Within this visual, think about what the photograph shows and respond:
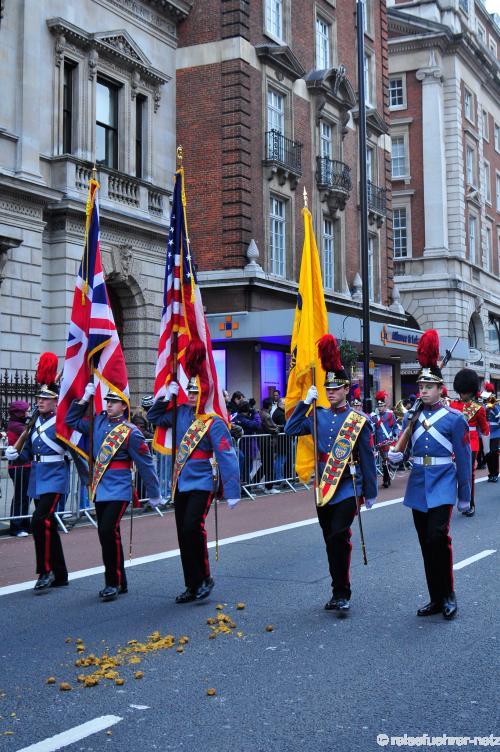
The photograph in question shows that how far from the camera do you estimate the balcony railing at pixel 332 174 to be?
30188mm

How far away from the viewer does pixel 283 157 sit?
1091 inches

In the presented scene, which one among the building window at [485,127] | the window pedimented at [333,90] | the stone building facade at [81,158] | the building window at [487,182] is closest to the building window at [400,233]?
the building window at [487,182]

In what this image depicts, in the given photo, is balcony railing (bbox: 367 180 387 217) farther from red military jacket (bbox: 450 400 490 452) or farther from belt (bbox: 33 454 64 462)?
belt (bbox: 33 454 64 462)

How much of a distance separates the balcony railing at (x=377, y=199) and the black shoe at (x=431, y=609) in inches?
1122

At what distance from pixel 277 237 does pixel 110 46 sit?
8.57 metres

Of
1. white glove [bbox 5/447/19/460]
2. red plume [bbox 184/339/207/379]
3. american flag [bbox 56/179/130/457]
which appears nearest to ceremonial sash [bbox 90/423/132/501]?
american flag [bbox 56/179/130/457]

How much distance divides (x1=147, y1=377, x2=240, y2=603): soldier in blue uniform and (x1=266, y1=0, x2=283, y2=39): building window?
22546 mm

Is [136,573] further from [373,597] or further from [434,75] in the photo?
[434,75]

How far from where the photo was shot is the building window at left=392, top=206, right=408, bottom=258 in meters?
45.5

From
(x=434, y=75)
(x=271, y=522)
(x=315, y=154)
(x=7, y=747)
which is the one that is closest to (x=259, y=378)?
(x=315, y=154)

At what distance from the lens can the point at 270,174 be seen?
88.6 feet

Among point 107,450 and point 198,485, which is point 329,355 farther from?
point 107,450

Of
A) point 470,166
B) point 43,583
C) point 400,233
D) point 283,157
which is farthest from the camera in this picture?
point 470,166

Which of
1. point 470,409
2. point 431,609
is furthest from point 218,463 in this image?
point 470,409
